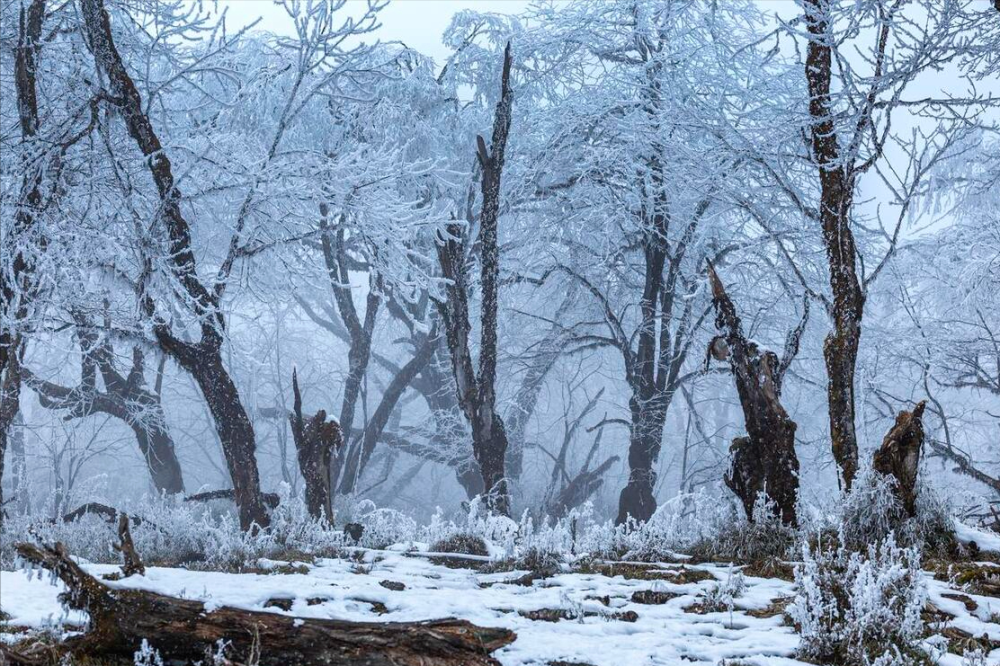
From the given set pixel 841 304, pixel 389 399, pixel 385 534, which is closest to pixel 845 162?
pixel 841 304

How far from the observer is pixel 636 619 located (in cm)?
544

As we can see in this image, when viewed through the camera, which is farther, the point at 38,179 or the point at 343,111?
the point at 343,111

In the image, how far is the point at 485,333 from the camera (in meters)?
12.4

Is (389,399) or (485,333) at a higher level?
(485,333)

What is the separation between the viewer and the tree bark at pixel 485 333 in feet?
39.8

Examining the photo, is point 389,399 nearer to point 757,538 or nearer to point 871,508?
point 757,538

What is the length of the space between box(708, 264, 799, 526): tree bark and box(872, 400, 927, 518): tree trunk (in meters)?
0.84

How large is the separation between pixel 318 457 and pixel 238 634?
6049mm

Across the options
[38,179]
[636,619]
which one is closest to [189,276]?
[38,179]

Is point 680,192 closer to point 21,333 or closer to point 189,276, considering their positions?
point 189,276

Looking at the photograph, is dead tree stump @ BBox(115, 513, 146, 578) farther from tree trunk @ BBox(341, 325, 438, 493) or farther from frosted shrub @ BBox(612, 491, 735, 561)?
tree trunk @ BBox(341, 325, 438, 493)

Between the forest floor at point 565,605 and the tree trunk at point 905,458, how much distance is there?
3.83ft

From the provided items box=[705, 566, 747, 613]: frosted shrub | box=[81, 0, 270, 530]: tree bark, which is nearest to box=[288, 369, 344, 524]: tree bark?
box=[81, 0, 270, 530]: tree bark

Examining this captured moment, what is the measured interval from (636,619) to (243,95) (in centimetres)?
851
